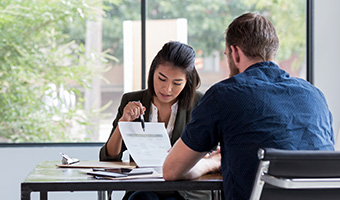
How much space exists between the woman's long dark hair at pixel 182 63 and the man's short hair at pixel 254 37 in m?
0.78

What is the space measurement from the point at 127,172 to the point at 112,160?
0.50 metres

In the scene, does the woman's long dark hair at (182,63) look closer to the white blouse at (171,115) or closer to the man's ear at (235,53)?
the white blouse at (171,115)

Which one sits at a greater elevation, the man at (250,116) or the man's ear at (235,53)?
the man's ear at (235,53)

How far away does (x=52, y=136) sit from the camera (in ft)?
13.6

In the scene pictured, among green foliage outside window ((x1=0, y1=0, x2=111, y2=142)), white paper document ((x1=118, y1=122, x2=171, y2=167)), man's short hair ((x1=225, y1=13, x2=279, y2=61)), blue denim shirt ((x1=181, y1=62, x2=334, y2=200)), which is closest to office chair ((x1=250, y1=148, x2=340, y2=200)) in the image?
blue denim shirt ((x1=181, y1=62, x2=334, y2=200))

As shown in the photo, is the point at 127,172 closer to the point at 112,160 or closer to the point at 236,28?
the point at 112,160

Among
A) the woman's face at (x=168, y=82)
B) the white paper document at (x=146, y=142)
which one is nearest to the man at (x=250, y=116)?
the white paper document at (x=146, y=142)

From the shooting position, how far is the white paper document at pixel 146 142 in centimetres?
223

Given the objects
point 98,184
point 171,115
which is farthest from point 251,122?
point 171,115

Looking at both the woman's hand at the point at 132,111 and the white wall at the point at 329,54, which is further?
the white wall at the point at 329,54

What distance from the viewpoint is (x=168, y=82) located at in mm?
2562

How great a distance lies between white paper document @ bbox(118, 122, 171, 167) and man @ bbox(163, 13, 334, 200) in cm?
41

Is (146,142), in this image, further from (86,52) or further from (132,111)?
(86,52)

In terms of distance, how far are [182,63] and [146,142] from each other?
48 centimetres
